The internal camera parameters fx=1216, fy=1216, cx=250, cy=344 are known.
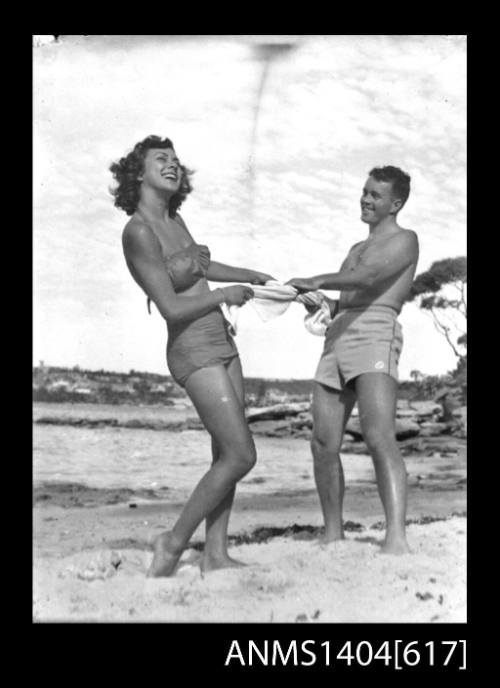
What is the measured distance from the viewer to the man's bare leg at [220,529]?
6273mm

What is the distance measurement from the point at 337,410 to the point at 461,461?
5.42ft

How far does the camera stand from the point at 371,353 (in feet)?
20.8

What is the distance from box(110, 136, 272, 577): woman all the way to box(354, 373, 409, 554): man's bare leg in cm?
65

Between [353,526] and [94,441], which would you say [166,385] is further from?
[353,526]

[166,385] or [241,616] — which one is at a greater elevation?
[166,385]

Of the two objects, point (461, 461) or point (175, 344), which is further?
point (461, 461)

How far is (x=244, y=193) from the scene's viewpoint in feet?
23.6

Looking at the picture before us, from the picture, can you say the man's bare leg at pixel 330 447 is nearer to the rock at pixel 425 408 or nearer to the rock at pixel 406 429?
the rock at pixel 425 408

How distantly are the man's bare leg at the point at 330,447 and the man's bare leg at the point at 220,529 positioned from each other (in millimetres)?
491

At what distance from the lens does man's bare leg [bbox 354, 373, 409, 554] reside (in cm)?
623

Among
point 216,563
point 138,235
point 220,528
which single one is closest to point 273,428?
point 220,528

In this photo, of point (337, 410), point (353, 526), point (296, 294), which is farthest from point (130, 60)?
point (353, 526)

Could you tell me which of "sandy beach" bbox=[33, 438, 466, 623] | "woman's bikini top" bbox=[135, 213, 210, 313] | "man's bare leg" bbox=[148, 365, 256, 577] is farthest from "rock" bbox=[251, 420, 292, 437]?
"woman's bikini top" bbox=[135, 213, 210, 313]

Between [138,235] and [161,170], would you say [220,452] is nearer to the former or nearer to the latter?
[138,235]
